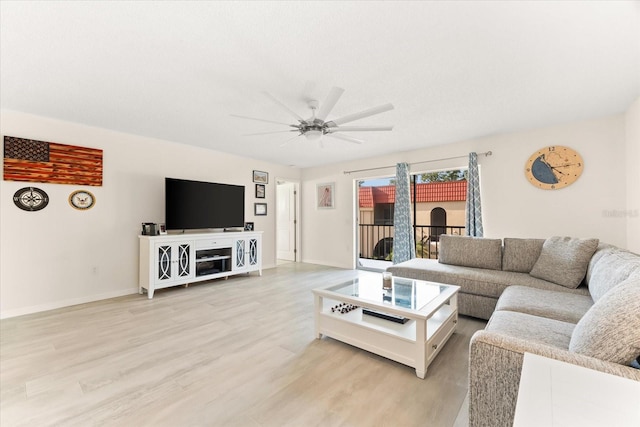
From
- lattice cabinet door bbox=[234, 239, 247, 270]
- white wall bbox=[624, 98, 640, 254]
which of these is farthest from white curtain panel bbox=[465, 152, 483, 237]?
lattice cabinet door bbox=[234, 239, 247, 270]

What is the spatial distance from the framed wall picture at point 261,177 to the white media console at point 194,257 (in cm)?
119

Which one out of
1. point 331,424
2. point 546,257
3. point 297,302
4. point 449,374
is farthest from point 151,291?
point 546,257

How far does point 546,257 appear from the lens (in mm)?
2723

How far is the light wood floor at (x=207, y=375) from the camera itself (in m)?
1.48

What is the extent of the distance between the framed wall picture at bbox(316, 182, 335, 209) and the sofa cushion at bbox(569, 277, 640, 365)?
15.9 ft

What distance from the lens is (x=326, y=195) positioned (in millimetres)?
5977

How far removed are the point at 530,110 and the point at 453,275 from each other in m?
2.04

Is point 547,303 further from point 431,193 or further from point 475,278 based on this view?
point 431,193

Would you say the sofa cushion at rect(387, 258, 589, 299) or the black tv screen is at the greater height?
the black tv screen

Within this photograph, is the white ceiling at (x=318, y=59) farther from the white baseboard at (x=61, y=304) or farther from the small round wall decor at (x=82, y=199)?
the white baseboard at (x=61, y=304)

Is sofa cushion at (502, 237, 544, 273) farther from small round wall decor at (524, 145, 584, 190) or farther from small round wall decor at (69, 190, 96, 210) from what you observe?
small round wall decor at (69, 190, 96, 210)

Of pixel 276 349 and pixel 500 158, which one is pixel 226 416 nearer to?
pixel 276 349

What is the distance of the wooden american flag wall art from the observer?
9.73 feet

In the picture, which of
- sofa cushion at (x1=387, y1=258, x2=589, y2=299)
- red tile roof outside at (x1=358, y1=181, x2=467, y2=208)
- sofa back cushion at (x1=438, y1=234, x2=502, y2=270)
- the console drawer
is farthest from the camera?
red tile roof outside at (x1=358, y1=181, x2=467, y2=208)
